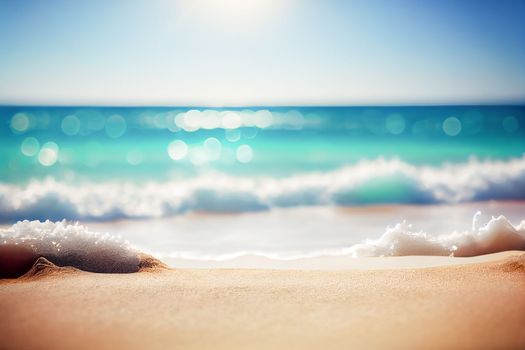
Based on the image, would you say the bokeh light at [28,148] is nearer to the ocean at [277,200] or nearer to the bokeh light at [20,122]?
the ocean at [277,200]

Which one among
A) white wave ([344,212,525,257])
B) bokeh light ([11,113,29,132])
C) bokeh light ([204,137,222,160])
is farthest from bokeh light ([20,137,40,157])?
white wave ([344,212,525,257])

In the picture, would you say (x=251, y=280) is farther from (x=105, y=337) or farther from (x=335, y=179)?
(x=335, y=179)

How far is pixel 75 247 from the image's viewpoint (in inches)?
107

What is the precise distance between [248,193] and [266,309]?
4.94 meters

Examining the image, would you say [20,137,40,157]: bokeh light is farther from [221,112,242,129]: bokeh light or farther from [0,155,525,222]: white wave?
[221,112,242,129]: bokeh light

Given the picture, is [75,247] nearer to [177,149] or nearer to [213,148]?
[177,149]

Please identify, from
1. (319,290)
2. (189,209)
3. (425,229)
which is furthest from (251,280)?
(189,209)

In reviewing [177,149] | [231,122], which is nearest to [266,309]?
[177,149]

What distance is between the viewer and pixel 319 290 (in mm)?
2248

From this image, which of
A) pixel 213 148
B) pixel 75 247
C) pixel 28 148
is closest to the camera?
pixel 75 247

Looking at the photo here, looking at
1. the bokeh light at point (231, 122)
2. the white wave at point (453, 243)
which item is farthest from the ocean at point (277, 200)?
the bokeh light at point (231, 122)

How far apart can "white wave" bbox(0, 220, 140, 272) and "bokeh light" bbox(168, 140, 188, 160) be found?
10.9 metres

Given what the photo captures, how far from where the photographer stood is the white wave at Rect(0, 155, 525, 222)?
5.94 meters

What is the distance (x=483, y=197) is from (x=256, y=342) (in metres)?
5.99
